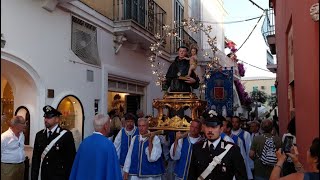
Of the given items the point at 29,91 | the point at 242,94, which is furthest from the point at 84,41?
the point at 242,94

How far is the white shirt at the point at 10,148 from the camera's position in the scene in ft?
20.3

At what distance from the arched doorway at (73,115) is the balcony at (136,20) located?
8.96 ft

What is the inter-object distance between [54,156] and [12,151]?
1.03 m

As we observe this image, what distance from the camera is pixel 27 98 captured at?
778cm

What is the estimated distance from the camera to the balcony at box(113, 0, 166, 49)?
1074 centimetres

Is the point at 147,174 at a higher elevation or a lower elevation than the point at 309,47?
lower

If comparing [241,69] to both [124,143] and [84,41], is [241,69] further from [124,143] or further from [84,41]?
[124,143]

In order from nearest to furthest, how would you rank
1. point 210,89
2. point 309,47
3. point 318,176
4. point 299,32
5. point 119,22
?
point 318,176
point 309,47
point 299,32
point 119,22
point 210,89

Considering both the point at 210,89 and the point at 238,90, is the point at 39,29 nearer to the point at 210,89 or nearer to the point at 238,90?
the point at 210,89

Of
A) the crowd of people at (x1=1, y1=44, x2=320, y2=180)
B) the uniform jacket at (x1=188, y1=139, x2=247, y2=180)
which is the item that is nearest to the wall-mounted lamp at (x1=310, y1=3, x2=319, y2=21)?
the crowd of people at (x1=1, y1=44, x2=320, y2=180)

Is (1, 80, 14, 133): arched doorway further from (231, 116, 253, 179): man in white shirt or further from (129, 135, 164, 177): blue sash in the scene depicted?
(231, 116, 253, 179): man in white shirt

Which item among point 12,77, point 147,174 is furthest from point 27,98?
point 147,174

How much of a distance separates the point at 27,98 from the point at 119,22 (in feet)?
12.9

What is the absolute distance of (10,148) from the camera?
6.23 m
